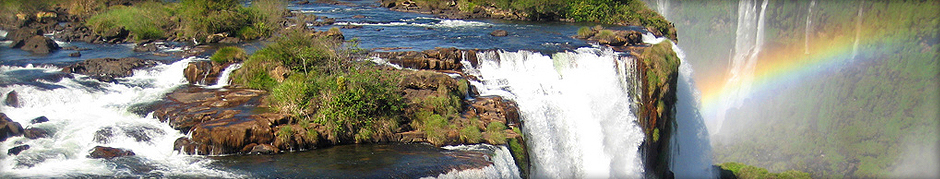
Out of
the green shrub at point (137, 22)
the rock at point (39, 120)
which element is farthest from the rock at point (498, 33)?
the rock at point (39, 120)

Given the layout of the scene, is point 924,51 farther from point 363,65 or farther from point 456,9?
point 363,65

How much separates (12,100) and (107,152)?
4816mm

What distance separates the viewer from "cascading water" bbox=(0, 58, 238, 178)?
468 inches

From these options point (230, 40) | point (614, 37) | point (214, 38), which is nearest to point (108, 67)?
point (214, 38)

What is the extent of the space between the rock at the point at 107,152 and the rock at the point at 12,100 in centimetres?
431

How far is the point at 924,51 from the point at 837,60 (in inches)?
263

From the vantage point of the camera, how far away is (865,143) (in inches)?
1948

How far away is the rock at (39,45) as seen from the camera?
21.9 meters

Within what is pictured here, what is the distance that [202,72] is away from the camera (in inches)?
737

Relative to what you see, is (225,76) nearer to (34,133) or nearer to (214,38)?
(34,133)

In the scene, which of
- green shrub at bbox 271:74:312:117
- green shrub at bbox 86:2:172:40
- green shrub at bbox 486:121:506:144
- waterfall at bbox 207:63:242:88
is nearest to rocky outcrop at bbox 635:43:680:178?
Answer: green shrub at bbox 486:121:506:144

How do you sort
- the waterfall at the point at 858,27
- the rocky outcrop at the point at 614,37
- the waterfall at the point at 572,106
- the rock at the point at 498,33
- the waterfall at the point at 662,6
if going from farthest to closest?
the waterfall at the point at 662,6, the waterfall at the point at 858,27, the rock at the point at 498,33, the rocky outcrop at the point at 614,37, the waterfall at the point at 572,106

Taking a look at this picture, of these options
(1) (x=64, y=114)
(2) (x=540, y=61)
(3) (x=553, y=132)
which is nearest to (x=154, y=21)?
(1) (x=64, y=114)

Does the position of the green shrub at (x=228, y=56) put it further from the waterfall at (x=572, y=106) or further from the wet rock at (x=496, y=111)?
the wet rock at (x=496, y=111)
